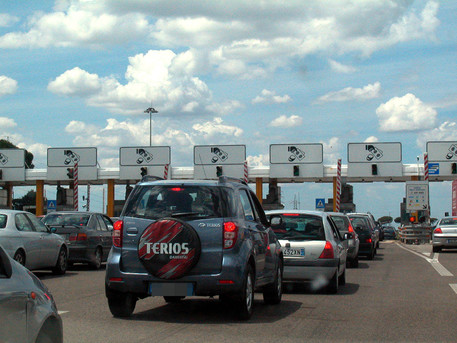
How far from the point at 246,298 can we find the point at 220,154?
41.4 meters

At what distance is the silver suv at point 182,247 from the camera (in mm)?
9430

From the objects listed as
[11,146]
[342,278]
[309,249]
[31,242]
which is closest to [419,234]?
[342,278]

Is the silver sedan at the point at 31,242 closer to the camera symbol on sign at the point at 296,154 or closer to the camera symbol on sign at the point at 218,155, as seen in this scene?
the camera symbol on sign at the point at 218,155

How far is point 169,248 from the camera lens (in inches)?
370

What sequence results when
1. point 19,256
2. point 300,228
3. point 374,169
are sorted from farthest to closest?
point 374,169 < point 19,256 < point 300,228

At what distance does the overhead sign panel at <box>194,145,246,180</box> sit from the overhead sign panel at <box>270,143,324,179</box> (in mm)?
2142

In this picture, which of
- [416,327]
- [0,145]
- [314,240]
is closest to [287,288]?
[314,240]

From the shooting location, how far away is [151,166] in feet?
170

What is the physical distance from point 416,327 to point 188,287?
2864mm

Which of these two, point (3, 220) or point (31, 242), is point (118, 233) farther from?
point (31, 242)

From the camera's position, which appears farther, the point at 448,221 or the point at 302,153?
the point at 302,153

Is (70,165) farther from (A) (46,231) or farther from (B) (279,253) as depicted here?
(B) (279,253)

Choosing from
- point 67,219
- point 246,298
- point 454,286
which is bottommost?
point 454,286

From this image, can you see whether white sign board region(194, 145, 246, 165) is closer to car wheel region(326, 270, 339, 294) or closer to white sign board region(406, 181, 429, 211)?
white sign board region(406, 181, 429, 211)
